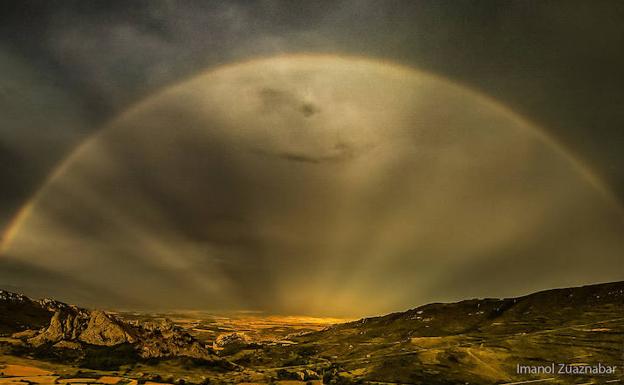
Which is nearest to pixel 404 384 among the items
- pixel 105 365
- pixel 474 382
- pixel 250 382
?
pixel 474 382

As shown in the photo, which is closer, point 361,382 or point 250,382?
point 250,382

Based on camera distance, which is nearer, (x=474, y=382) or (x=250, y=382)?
(x=250, y=382)

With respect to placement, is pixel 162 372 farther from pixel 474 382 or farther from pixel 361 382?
pixel 474 382

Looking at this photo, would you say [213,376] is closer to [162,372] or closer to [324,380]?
[162,372]

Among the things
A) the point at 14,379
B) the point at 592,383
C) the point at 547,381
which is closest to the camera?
the point at 14,379

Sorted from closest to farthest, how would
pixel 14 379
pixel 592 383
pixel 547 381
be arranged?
pixel 14 379
pixel 592 383
pixel 547 381

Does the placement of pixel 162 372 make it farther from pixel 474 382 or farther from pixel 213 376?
pixel 474 382

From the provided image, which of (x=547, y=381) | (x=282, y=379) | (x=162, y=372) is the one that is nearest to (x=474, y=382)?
(x=547, y=381)

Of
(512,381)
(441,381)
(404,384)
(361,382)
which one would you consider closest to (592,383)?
(512,381)
